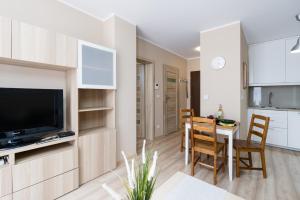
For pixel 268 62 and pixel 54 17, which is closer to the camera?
pixel 54 17

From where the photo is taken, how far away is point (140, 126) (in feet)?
13.9

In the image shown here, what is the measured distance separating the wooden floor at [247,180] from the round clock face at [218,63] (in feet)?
6.12

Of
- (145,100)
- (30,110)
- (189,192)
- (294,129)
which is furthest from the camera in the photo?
(145,100)

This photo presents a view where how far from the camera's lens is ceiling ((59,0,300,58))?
2287mm

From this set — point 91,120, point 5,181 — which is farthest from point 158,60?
point 5,181

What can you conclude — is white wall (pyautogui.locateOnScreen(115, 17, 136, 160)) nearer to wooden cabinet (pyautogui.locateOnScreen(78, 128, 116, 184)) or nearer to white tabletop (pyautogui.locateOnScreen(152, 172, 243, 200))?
wooden cabinet (pyautogui.locateOnScreen(78, 128, 116, 184))

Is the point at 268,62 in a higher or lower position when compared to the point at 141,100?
higher

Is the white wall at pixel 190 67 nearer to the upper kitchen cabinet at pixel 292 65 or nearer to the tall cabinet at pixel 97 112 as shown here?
the upper kitchen cabinet at pixel 292 65

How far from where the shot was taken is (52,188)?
174 centimetres

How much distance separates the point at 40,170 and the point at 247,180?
2635 mm

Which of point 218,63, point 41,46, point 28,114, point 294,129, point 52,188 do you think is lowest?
point 52,188

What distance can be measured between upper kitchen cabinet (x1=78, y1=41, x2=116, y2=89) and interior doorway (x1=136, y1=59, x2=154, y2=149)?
1751 millimetres

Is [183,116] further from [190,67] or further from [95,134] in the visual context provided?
[190,67]

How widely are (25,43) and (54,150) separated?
123 cm
